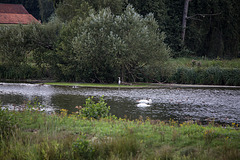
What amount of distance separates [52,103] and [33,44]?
17471 mm

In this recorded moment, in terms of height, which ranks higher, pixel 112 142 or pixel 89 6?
pixel 89 6

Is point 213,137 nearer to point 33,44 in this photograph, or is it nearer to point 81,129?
point 81,129

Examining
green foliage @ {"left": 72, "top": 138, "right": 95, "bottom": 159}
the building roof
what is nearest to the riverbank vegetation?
green foliage @ {"left": 72, "top": 138, "right": 95, "bottom": 159}

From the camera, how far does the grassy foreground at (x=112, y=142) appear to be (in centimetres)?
745

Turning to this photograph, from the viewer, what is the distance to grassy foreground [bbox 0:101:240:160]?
24.5 ft

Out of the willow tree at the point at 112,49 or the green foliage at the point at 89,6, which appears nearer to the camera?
the willow tree at the point at 112,49

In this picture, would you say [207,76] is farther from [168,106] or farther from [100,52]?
[168,106]

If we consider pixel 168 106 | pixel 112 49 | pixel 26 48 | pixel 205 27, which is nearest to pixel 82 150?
pixel 168 106

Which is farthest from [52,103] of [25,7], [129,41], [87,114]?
[25,7]

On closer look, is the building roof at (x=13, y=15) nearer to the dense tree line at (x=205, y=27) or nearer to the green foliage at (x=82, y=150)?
the dense tree line at (x=205, y=27)

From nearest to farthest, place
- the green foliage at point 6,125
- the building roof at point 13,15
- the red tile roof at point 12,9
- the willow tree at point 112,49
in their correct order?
the green foliage at point 6,125 → the willow tree at point 112,49 → the building roof at point 13,15 → the red tile roof at point 12,9

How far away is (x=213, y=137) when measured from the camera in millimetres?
8828

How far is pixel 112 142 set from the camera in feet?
25.9

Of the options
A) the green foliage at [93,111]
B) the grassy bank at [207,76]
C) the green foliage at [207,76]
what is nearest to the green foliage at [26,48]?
the grassy bank at [207,76]
